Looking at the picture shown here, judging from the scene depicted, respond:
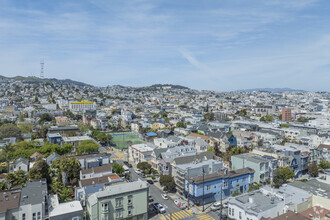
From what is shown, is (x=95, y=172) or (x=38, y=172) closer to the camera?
(x=38, y=172)

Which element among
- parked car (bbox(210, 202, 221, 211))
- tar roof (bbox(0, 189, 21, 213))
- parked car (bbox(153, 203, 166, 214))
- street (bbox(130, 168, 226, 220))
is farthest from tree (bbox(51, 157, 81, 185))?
parked car (bbox(210, 202, 221, 211))

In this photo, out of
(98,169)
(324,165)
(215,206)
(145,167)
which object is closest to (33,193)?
(98,169)

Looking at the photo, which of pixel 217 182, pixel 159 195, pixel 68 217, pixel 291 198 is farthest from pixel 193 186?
pixel 68 217

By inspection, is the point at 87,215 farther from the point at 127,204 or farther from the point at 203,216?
the point at 203,216

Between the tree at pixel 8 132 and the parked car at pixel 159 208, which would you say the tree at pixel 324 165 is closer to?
the parked car at pixel 159 208

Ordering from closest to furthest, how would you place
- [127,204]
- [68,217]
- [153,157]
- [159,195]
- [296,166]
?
[68,217], [127,204], [159,195], [296,166], [153,157]

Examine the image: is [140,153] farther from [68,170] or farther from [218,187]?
[218,187]
